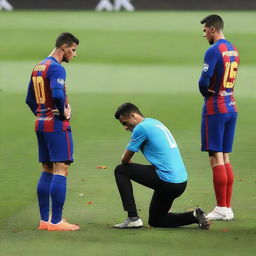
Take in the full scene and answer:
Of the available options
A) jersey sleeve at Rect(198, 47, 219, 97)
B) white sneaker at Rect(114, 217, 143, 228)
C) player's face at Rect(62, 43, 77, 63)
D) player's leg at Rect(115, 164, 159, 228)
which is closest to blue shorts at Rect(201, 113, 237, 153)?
jersey sleeve at Rect(198, 47, 219, 97)

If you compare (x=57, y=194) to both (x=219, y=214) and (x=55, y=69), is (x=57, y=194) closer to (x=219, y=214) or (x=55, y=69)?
(x=55, y=69)

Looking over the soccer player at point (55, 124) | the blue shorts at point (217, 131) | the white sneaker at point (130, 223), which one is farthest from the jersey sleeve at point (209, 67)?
the white sneaker at point (130, 223)

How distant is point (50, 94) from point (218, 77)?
2.04m

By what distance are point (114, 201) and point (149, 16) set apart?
2936 centimetres

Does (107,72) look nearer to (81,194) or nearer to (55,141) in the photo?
(81,194)

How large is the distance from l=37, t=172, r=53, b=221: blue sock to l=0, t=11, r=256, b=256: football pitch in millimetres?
216

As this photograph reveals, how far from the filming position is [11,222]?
466 inches

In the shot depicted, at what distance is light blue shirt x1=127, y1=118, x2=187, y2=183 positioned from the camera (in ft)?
37.3

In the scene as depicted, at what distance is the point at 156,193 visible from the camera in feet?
37.8

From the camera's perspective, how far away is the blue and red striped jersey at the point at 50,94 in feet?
36.6

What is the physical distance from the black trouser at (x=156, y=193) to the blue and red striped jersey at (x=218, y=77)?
1.16m

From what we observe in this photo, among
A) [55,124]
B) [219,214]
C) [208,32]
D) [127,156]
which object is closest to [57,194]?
[55,124]

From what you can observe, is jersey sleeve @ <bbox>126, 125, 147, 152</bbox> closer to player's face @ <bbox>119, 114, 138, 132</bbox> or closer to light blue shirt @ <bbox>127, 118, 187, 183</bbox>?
light blue shirt @ <bbox>127, 118, 187, 183</bbox>

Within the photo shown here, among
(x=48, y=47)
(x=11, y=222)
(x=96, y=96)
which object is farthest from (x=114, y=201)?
(x=48, y=47)
